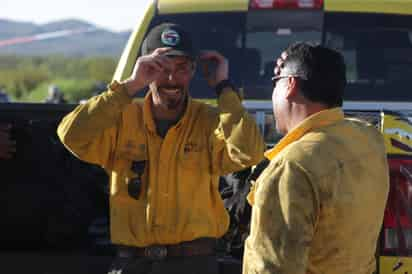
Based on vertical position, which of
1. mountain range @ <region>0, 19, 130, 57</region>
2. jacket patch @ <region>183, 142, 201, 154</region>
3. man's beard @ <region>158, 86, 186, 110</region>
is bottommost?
mountain range @ <region>0, 19, 130, 57</region>

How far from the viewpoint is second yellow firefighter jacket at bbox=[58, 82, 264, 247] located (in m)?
4.07

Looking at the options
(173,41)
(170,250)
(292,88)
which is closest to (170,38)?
(173,41)

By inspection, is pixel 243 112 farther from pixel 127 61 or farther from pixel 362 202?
pixel 127 61

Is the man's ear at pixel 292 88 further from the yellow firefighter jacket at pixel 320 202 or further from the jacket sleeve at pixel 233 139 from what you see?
the jacket sleeve at pixel 233 139

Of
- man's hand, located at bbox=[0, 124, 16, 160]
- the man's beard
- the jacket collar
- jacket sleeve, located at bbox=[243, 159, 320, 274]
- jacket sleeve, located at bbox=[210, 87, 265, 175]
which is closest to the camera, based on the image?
jacket sleeve, located at bbox=[243, 159, 320, 274]

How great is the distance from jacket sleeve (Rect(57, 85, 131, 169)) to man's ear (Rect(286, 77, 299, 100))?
46.1 inches

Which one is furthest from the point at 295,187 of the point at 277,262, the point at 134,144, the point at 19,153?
the point at 19,153

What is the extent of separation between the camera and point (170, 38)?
4.22 m

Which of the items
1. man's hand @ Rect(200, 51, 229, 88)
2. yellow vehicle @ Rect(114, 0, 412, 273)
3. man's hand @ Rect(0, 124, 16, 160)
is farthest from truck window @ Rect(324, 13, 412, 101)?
man's hand @ Rect(0, 124, 16, 160)

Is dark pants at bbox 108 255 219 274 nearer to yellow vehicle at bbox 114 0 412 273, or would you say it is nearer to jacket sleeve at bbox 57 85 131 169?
jacket sleeve at bbox 57 85 131 169

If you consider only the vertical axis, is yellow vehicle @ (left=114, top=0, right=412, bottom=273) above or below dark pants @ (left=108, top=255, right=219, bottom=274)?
above

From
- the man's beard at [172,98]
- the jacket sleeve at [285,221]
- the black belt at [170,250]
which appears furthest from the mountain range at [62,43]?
the jacket sleeve at [285,221]

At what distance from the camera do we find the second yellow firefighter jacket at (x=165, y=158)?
4.07 meters

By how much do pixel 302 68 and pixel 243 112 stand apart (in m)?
1.07
